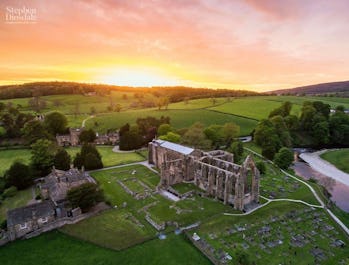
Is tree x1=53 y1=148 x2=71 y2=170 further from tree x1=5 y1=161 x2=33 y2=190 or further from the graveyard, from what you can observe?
the graveyard

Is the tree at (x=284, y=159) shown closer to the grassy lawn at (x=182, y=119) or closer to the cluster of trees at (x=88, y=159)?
the grassy lawn at (x=182, y=119)

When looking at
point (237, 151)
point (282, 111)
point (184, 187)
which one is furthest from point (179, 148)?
point (282, 111)

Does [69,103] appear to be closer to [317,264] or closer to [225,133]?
[225,133]

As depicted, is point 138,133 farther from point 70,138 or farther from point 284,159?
point 284,159

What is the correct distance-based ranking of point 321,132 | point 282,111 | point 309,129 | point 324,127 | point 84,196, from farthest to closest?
point 282,111
point 309,129
point 321,132
point 324,127
point 84,196

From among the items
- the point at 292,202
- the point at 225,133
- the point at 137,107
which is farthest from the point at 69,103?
the point at 292,202

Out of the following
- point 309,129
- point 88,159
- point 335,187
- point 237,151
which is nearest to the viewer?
point 335,187
